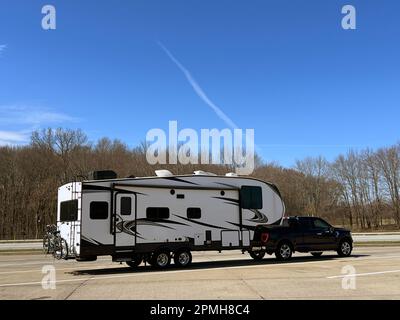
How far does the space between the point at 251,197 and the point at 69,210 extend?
7368 millimetres

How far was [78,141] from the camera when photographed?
6675 cm

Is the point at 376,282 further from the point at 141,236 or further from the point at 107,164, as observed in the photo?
the point at 107,164

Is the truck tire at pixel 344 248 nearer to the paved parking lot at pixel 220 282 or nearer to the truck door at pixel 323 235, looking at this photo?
the truck door at pixel 323 235

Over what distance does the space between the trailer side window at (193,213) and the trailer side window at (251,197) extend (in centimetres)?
203

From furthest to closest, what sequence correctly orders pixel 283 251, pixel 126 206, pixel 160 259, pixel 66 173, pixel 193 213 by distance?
1. pixel 66 173
2. pixel 283 251
3. pixel 193 213
4. pixel 160 259
5. pixel 126 206

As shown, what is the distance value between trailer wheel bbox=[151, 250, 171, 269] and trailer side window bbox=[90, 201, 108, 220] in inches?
97.7

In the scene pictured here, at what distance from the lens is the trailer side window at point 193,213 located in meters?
18.5

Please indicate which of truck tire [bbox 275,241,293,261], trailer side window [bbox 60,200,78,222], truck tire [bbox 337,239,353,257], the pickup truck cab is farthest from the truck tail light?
trailer side window [bbox 60,200,78,222]

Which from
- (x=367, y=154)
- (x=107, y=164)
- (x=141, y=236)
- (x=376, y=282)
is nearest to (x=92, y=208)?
(x=141, y=236)

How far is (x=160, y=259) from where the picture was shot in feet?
58.1

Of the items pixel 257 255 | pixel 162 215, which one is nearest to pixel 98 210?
pixel 162 215

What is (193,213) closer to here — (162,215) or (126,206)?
(162,215)

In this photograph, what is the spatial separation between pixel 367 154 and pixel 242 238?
77.7 m

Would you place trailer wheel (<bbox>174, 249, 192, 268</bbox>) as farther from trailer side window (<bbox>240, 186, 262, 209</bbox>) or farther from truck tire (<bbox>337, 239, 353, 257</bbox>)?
truck tire (<bbox>337, 239, 353, 257</bbox>)
